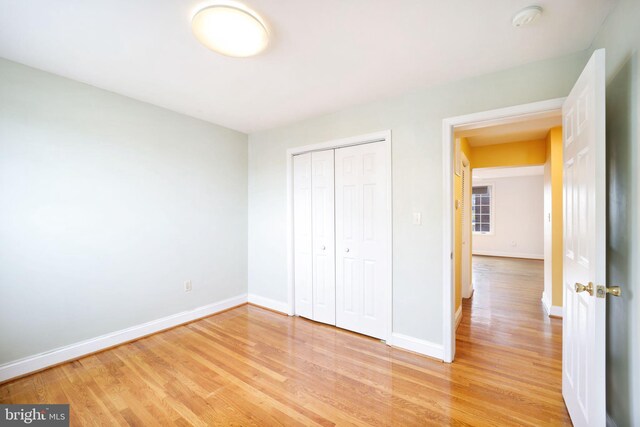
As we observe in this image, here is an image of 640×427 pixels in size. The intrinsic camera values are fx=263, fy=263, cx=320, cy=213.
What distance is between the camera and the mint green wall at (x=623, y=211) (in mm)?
1234

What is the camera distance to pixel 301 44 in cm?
181

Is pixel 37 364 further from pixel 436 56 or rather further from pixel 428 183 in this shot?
pixel 436 56

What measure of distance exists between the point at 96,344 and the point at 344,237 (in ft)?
8.65

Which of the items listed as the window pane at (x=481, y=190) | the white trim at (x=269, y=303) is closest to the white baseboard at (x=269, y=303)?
the white trim at (x=269, y=303)

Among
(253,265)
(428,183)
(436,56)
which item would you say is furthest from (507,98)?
(253,265)

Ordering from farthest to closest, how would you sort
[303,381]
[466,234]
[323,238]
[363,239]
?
[466,234]
[323,238]
[363,239]
[303,381]

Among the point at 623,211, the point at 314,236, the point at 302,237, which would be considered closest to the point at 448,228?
the point at 623,211

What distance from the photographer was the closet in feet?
9.00

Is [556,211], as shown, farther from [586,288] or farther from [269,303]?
[269,303]

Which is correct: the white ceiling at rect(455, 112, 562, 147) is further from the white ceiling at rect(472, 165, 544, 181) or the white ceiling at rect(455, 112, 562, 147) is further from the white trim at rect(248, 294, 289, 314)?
the white trim at rect(248, 294, 289, 314)

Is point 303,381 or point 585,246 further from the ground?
point 585,246

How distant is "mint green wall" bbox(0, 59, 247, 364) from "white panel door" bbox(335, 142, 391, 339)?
1696 millimetres

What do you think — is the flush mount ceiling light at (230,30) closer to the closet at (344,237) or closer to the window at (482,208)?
the closet at (344,237)

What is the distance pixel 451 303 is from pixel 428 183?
1.09 m
